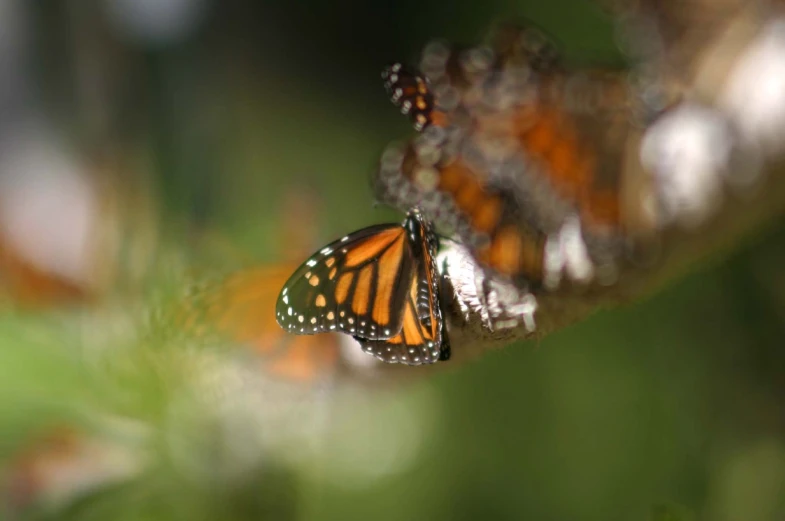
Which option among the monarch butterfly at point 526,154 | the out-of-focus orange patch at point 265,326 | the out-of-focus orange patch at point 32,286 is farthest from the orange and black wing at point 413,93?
the out-of-focus orange patch at point 32,286

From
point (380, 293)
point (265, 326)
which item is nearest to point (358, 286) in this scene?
point (380, 293)

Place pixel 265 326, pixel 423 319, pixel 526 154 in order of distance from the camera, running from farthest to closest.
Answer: pixel 265 326, pixel 423 319, pixel 526 154

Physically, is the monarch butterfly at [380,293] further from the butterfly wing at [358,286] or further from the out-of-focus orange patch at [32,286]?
the out-of-focus orange patch at [32,286]

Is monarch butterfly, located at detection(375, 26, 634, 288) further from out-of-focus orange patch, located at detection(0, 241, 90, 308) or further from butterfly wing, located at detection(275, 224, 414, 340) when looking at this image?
out-of-focus orange patch, located at detection(0, 241, 90, 308)

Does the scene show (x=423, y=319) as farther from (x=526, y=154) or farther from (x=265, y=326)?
(x=265, y=326)

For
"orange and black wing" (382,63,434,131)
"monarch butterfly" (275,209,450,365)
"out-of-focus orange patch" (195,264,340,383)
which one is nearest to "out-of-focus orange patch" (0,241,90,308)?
"out-of-focus orange patch" (195,264,340,383)

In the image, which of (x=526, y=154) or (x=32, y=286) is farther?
(x=32, y=286)
